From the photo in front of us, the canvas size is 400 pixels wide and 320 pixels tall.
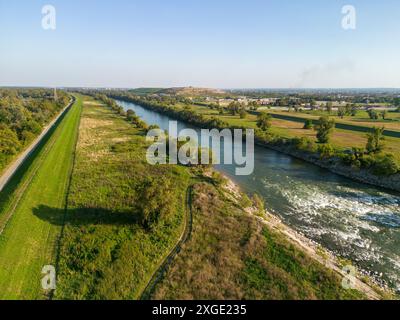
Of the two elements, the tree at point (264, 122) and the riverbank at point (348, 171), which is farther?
the tree at point (264, 122)

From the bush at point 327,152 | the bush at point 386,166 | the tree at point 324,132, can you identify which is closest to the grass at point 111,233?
the bush at point 327,152

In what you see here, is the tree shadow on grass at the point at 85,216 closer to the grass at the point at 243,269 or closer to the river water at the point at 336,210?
the grass at the point at 243,269

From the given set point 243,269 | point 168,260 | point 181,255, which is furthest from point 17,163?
point 243,269

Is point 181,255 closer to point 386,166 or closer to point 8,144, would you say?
point 386,166

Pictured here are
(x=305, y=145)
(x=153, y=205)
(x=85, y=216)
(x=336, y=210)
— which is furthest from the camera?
(x=305, y=145)
